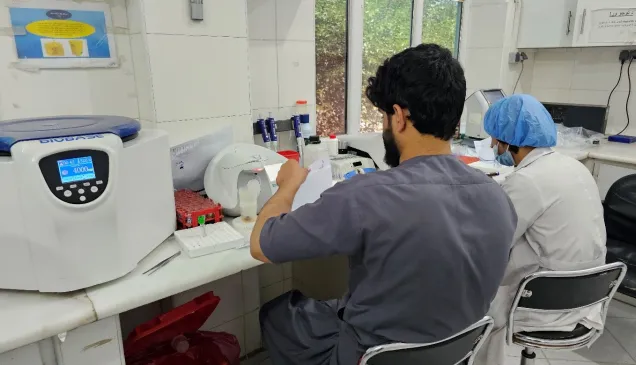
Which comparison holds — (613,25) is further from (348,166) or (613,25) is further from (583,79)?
(348,166)

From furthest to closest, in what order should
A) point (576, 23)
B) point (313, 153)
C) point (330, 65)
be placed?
point (576, 23) < point (330, 65) < point (313, 153)

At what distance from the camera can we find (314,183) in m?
1.38

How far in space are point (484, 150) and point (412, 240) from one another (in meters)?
1.86

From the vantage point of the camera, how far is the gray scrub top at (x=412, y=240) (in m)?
0.90

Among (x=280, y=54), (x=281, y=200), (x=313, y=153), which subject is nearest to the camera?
(x=281, y=200)

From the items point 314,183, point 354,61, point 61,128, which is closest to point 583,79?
point 354,61

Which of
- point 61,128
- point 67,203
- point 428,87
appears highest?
point 428,87

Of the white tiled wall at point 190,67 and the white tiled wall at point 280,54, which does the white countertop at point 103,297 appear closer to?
the white tiled wall at point 190,67

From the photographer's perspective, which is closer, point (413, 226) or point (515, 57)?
point (413, 226)

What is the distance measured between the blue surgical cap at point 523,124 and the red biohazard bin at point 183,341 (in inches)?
49.3

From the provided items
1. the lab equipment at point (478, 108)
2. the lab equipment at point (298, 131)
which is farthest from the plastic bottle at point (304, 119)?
the lab equipment at point (478, 108)

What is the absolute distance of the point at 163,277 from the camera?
1144 mm

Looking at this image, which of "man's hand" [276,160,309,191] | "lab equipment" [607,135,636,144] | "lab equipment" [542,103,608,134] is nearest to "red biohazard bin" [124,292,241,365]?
"man's hand" [276,160,309,191]

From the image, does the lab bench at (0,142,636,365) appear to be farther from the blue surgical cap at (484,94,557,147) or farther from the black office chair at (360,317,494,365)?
the blue surgical cap at (484,94,557,147)
